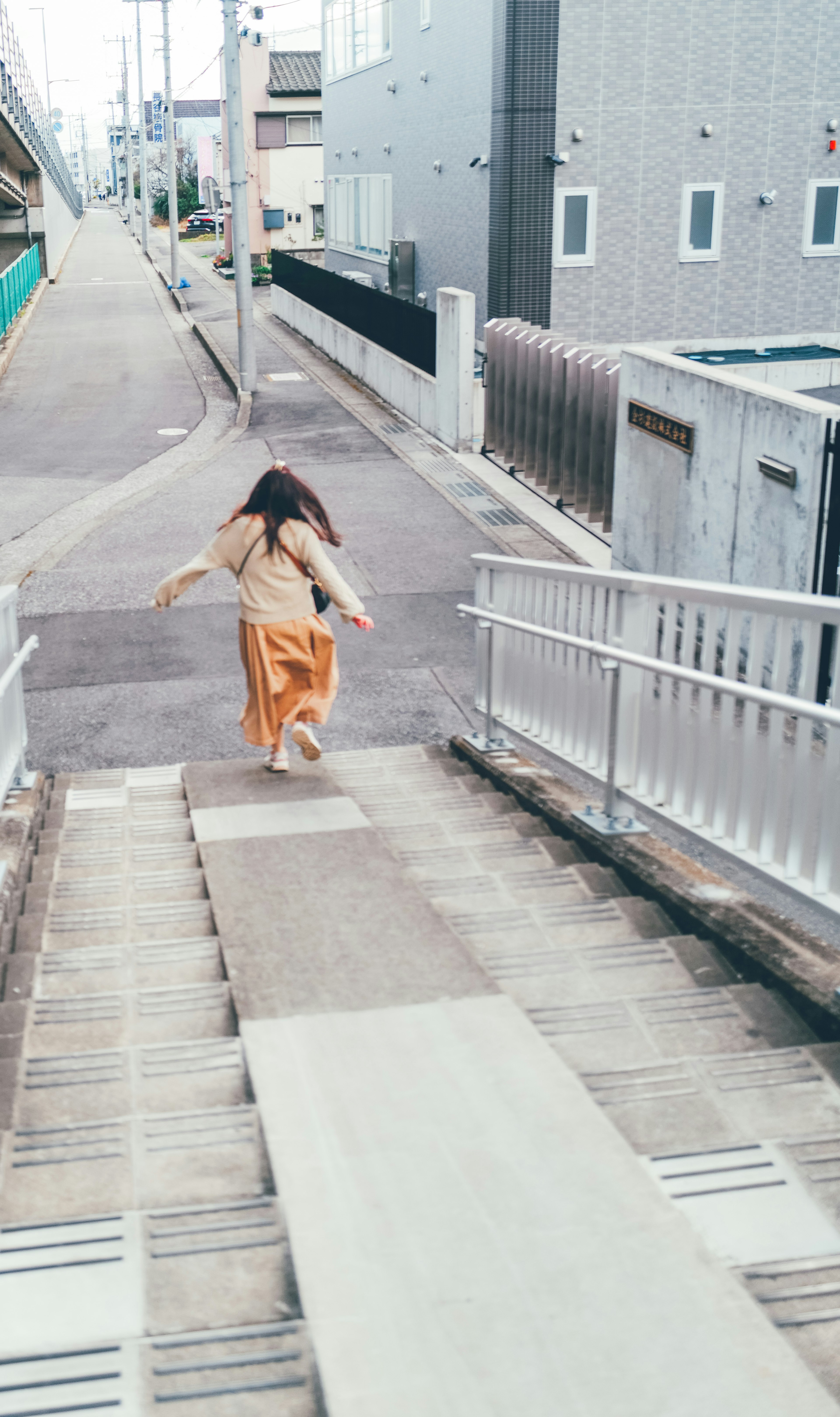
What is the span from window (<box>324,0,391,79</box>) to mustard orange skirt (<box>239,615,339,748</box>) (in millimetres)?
22719

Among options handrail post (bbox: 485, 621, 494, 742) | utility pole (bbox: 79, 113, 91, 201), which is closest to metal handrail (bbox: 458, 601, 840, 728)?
handrail post (bbox: 485, 621, 494, 742)

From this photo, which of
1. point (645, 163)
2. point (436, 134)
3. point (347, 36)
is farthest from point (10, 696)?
point (347, 36)

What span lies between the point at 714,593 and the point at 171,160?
42.0 meters

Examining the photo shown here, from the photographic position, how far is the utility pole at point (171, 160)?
39.7 meters

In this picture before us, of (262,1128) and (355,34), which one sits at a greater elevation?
(355,34)

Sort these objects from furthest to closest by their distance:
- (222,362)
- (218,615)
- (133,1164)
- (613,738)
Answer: (222,362)
(218,615)
(613,738)
(133,1164)

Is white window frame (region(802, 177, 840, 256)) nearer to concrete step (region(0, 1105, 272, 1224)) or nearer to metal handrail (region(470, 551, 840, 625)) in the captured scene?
metal handrail (region(470, 551, 840, 625))

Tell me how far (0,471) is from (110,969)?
1408 centimetres

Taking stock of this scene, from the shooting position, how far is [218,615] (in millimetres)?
10969

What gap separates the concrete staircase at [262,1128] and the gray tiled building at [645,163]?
16.5 m

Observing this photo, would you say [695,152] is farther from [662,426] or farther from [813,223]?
[662,426]

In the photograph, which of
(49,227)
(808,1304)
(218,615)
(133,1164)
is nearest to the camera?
(808,1304)

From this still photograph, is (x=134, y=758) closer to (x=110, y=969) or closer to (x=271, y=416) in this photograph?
(x=110, y=969)

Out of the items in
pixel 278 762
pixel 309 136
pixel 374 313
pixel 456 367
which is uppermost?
pixel 309 136
